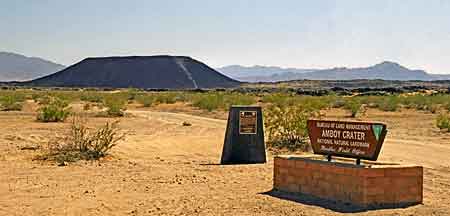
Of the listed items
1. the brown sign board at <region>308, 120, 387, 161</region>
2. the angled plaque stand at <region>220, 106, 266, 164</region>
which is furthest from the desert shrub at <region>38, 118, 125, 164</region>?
the brown sign board at <region>308, 120, 387, 161</region>

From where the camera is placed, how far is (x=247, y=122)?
61.6ft

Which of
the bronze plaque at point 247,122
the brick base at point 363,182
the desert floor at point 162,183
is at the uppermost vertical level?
the bronze plaque at point 247,122

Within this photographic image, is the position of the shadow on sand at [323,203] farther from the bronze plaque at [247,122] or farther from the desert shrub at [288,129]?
the desert shrub at [288,129]

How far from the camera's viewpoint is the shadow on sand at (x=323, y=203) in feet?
38.9

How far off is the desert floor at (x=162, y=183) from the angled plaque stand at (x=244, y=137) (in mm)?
566

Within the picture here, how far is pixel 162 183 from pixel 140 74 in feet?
562

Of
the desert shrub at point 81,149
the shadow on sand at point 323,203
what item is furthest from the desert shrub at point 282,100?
the shadow on sand at point 323,203

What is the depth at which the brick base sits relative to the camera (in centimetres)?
1215

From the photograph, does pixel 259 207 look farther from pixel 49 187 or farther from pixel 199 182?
pixel 49 187

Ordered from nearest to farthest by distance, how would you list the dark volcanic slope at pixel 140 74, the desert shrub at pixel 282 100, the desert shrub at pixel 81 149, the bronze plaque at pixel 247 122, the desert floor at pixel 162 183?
Result: the desert floor at pixel 162 183, the bronze plaque at pixel 247 122, the desert shrub at pixel 81 149, the desert shrub at pixel 282 100, the dark volcanic slope at pixel 140 74

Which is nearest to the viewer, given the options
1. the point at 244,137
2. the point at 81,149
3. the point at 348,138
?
the point at 348,138

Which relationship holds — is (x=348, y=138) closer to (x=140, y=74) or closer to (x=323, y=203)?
(x=323, y=203)

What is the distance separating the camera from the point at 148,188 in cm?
1429

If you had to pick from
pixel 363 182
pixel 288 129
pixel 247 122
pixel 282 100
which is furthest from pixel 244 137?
pixel 282 100
